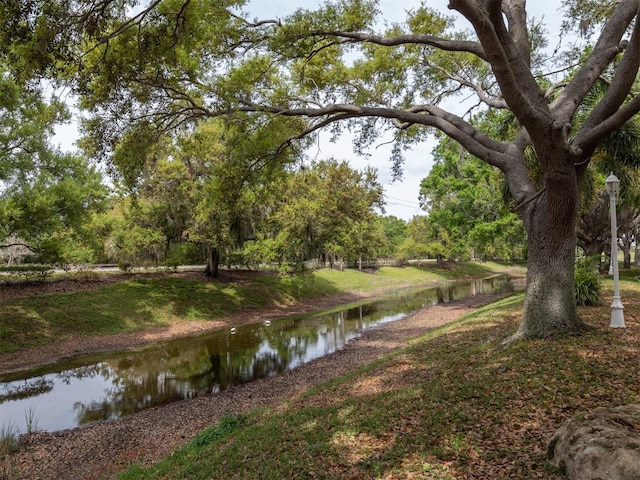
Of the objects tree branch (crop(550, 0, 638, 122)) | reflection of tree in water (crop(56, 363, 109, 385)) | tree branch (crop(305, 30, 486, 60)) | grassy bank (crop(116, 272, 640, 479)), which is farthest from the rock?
reflection of tree in water (crop(56, 363, 109, 385))

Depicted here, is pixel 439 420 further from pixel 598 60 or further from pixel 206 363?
pixel 206 363

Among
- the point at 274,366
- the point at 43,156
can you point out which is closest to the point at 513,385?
the point at 274,366

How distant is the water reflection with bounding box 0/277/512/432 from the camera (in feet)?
33.9

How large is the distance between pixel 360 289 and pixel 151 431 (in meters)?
28.6

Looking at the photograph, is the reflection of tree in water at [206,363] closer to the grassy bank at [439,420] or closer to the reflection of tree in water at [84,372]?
the reflection of tree in water at [84,372]

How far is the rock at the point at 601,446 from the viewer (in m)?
3.05

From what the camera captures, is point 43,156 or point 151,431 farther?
point 43,156

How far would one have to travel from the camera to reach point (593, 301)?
10805 millimetres

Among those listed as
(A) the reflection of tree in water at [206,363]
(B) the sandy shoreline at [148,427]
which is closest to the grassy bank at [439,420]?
(B) the sandy shoreline at [148,427]

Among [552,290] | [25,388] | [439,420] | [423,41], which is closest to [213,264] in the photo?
[25,388]

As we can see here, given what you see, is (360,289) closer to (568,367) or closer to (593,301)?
(593,301)

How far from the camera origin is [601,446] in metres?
3.28

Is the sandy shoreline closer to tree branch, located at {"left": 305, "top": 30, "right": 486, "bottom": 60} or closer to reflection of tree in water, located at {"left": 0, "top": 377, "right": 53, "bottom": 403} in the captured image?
reflection of tree in water, located at {"left": 0, "top": 377, "right": 53, "bottom": 403}

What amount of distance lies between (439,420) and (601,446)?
6.72 feet
